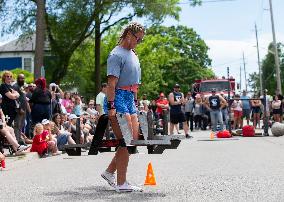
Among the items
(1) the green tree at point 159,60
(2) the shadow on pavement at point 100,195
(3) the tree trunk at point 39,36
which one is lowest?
(2) the shadow on pavement at point 100,195

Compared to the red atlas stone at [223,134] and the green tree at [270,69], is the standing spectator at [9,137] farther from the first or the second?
the green tree at [270,69]

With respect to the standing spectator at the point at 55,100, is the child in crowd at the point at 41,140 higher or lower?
lower

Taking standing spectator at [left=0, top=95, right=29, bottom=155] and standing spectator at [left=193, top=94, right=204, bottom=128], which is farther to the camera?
standing spectator at [left=193, top=94, right=204, bottom=128]

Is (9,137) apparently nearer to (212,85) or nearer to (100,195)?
(100,195)

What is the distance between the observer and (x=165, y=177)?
9.67m

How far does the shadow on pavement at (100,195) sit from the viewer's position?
744 centimetres

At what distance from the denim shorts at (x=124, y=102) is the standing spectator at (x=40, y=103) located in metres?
9.11

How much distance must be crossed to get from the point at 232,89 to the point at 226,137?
14.2m

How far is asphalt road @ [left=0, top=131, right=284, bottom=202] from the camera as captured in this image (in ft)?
24.8

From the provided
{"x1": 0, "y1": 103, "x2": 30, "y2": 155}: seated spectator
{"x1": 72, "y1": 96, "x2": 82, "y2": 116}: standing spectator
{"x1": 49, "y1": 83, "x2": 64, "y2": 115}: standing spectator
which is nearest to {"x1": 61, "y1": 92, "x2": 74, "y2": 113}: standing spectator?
{"x1": 72, "y1": 96, "x2": 82, "y2": 116}: standing spectator

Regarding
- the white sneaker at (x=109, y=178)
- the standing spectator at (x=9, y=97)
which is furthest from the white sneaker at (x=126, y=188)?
the standing spectator at (x=9, y=97)

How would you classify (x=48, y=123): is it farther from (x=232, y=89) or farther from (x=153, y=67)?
(x=153, y=67)

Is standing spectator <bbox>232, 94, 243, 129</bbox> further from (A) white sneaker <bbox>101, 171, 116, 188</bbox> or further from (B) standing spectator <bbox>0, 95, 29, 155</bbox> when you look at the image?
(A) white sneaker <bbox>101, 171, 116, 188</bbox>

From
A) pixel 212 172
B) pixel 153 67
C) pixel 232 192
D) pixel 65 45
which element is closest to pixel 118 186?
pixel 232 192
